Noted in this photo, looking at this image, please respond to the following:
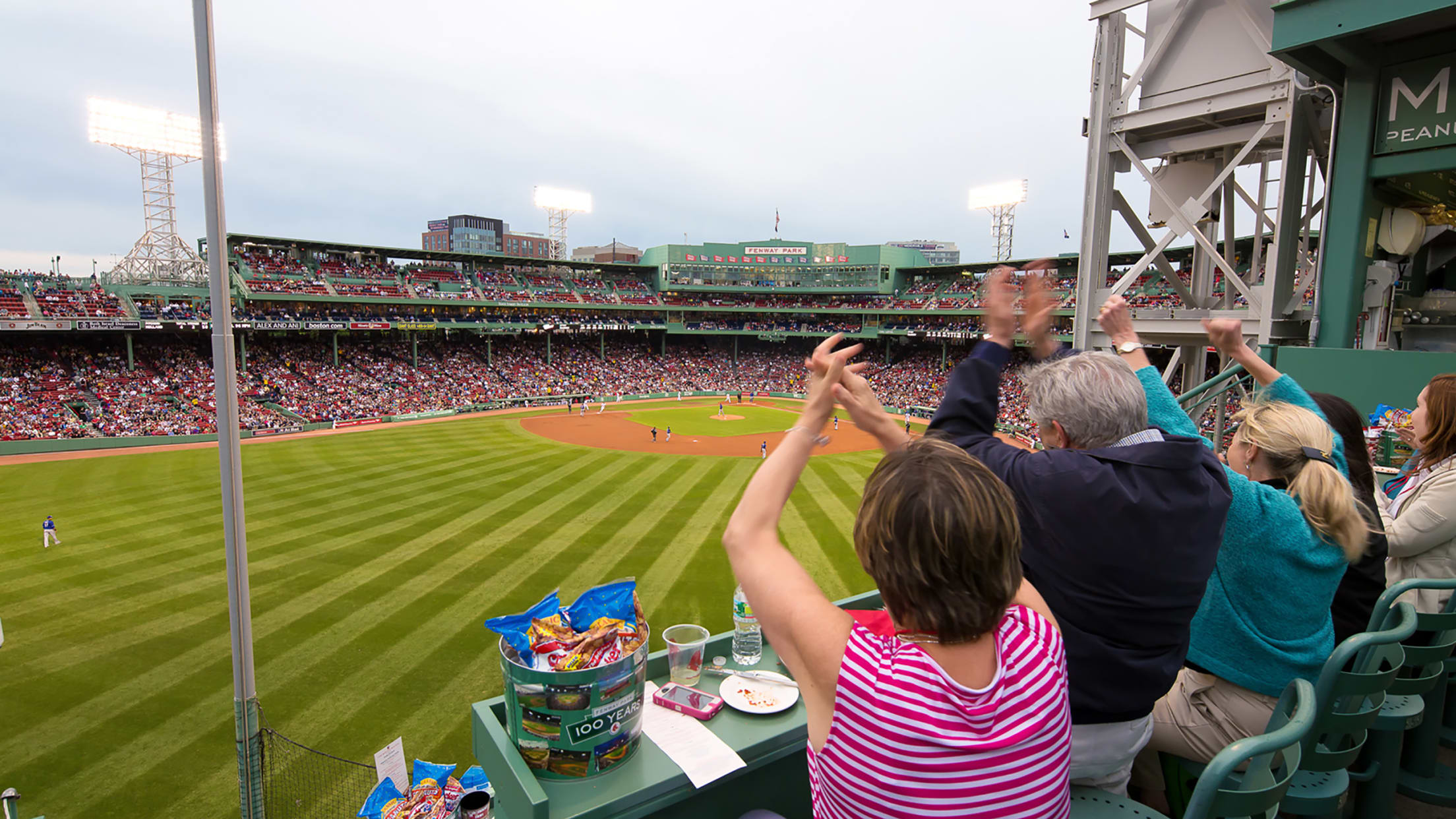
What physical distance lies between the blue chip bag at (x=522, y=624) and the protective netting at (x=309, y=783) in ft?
23.4

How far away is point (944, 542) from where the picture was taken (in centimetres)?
145

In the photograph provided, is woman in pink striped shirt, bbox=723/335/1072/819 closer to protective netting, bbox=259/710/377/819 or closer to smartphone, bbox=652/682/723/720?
smartphone, bbox=652/682/723/720

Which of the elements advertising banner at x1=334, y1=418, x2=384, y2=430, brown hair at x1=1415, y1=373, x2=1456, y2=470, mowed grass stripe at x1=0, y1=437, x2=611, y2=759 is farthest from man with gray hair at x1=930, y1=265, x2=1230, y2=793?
advertising banner at x1=334, y1=418, x2=384, y2=430

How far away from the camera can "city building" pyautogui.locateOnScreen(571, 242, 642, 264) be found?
8279cm

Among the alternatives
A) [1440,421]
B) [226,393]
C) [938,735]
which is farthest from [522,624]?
[1440,421]

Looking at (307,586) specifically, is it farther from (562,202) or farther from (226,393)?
(562,202)

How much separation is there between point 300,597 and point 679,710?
45.0ft

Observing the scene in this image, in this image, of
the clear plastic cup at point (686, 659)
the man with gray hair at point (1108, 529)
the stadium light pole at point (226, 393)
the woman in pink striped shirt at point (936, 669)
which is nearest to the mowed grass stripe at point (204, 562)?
the stadium light pole at point (226, 393)

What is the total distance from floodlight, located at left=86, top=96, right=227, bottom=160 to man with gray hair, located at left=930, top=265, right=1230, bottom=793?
39485 millimetres

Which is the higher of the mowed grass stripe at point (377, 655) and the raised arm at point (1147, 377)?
the raised arm at point (1147, 377)

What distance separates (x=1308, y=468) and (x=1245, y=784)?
1.37 m

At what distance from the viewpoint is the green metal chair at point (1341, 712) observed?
93.3 inches

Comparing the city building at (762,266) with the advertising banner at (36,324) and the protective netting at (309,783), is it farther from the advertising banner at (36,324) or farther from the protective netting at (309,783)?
the protective netting at (309,783)

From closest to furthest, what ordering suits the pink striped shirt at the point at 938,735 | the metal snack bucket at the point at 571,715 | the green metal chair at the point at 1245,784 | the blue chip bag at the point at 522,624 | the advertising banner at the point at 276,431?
1. the pink striped shirt at the point at 938,735
2. the green metal chair at the point at 1245,784
3. the metal snack bucket at the point at 571,715
4. the blue chip bag at the point at 522,624
5. the advertising banner at the point at 276,431
